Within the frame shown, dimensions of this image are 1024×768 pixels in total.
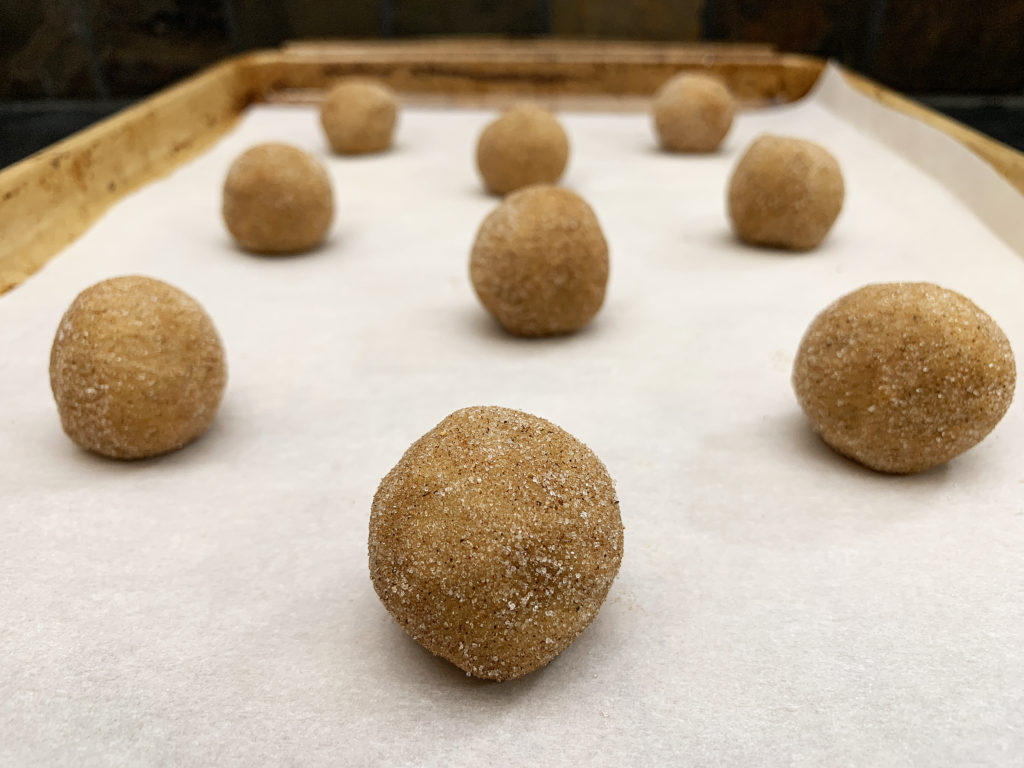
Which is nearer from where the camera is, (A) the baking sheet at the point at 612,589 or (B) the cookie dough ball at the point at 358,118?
(A) the baking sheet at the point at 612,589

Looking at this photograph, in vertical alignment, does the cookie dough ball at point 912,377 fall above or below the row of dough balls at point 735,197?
above

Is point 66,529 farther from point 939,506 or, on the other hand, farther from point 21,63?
point 21,63

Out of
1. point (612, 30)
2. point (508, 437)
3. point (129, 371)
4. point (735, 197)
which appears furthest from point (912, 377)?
point (612, 30)

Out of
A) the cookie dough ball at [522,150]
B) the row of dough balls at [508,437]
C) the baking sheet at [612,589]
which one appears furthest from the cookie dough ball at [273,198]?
the row of dough balls at [508,437]

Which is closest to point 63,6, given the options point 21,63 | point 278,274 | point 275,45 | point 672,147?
point 21,63

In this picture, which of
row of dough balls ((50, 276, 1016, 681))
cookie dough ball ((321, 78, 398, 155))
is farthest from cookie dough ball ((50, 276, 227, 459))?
cookie dough ball ((321, 78, 398, 155))

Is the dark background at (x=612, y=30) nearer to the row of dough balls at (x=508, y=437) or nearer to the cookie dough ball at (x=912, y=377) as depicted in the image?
the row of dough balls at (x=508, y=437)

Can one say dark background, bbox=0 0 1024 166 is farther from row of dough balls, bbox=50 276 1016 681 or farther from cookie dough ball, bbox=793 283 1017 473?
cookie dough ball, bbox=793 283 1017 473
